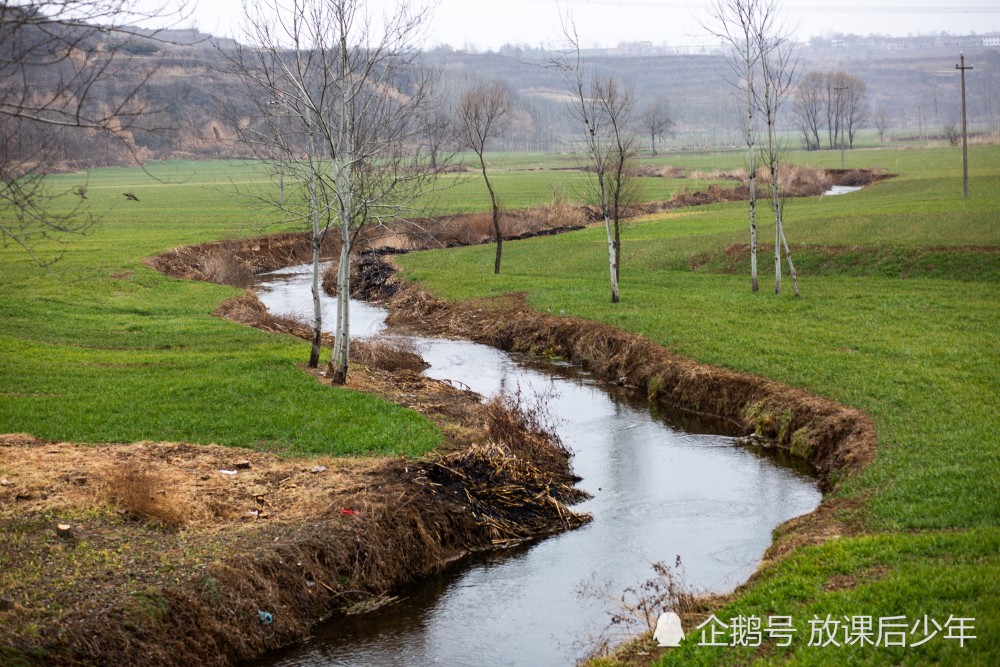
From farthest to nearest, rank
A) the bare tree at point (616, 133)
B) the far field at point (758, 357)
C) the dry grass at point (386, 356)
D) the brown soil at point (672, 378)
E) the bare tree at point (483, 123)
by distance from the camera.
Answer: the bare tree at point (483, 123)
the bare tree at point (616, 133)
the dry grass at point (386, 356)
the brown soil at point (672, 378)
the far field at point (758, 357)

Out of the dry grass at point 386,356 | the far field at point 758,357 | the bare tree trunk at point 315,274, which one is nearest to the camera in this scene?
the far field at point 758,357

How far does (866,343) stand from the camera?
21.3 meters

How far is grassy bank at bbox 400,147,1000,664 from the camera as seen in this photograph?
346 inches

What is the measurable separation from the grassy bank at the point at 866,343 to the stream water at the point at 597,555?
5.84 ft

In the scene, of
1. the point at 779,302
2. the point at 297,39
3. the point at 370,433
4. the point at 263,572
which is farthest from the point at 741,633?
the point at 779,302

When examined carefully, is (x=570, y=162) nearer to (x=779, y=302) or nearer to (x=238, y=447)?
(x=779, y=302)

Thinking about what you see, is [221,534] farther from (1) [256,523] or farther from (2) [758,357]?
(2) [758,357]

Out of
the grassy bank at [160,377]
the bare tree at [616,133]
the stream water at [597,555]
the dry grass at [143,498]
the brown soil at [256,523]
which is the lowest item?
the stream water at [597,555]

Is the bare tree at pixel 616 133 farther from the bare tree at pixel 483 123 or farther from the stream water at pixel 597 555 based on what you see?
the stream water at pixel 597 555

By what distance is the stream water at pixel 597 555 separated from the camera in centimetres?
1100

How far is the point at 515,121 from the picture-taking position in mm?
194625

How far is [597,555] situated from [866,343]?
11151 millimetres

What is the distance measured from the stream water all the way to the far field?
5.83 ft

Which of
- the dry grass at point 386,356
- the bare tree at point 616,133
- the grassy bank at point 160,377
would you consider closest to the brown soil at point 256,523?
the grassy bank at point 160,377
